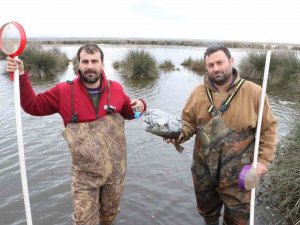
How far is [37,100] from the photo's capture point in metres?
3.91

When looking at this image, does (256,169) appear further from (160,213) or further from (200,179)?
(160,213)

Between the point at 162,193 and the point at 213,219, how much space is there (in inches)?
55.1

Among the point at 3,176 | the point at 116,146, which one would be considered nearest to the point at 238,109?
the point at 116,146

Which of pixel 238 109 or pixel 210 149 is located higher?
pixel 238 109

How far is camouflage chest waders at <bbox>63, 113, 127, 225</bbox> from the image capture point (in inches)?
151

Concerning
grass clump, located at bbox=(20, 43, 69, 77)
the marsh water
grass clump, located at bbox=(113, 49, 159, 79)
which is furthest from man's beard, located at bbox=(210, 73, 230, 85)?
grass clump, located at bbox=(20, 43, 69, 77)

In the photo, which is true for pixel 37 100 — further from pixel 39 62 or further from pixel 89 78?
pixel 39 62

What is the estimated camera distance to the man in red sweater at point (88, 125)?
12.6 feet

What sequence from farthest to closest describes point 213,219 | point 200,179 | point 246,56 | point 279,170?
point 246,56 → point 279,170 → point 213,219 → point 200,179

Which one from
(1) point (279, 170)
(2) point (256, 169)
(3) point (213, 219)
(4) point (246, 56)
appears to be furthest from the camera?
(4) point (246, 56)

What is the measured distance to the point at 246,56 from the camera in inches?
750

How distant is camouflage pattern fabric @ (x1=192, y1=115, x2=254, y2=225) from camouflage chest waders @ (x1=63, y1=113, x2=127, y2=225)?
39.5 inches

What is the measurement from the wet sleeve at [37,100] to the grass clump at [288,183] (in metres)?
3.27

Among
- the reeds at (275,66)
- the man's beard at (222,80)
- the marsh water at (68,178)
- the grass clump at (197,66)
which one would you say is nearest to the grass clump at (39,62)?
the marsh water at (68,178)
